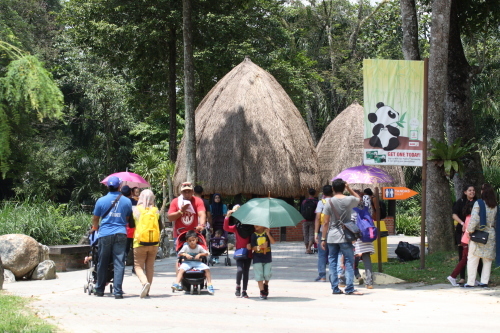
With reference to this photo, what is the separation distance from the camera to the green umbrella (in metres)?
9.17

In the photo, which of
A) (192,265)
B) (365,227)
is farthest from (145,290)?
(365,227)

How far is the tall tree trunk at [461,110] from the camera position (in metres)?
16.7

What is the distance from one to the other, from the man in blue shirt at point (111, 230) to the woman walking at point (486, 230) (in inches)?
223

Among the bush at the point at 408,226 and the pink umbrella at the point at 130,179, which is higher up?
the pink umbrella at the point at 130,179

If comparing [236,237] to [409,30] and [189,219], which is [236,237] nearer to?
[189,219]

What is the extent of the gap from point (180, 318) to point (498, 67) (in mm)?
27790

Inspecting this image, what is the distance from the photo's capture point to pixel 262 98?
23703mm

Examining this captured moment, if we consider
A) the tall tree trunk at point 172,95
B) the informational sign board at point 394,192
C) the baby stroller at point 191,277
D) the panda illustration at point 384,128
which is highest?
the tall tree trunk at point 172,95

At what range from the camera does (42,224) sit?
1605 cm

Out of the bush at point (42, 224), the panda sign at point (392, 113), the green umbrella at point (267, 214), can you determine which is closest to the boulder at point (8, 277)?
the bush at point (42, 224)

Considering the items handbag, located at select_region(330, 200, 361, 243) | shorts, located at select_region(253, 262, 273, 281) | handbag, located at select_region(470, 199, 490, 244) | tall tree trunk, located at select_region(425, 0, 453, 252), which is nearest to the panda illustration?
tall tree trunk, located at select_region(425, 0, 453, 252)

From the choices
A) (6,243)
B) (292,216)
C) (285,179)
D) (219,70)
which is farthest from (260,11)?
(292,216)

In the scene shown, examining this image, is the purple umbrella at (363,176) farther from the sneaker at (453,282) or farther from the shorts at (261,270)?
the shorts at (261,270)

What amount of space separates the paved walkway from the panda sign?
2.60 meters
